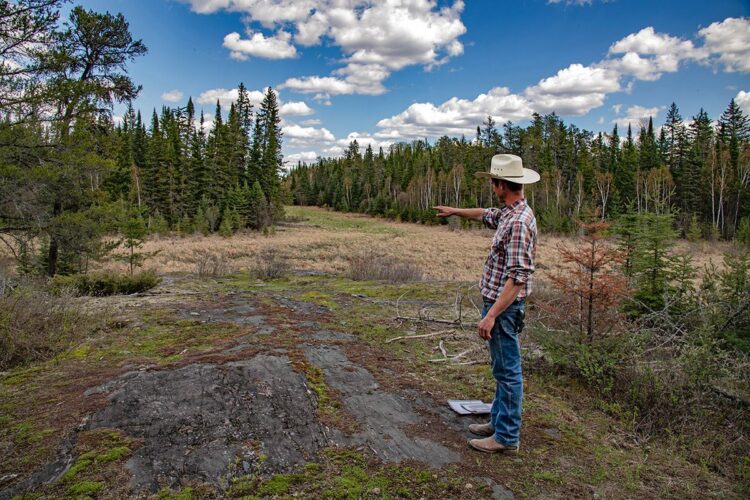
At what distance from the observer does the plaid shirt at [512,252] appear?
3.34 metres

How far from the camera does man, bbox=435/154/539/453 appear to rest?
3354 millimetres

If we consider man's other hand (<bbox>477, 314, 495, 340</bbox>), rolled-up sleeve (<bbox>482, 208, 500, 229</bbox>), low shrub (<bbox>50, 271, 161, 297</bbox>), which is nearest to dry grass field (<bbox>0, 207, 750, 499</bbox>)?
man's other hand (<bbox>477, 314, 495, 340</bbox>)

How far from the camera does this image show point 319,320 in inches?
312

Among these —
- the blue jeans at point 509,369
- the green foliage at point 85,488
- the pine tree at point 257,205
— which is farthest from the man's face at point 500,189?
the pine tree at point 257,205

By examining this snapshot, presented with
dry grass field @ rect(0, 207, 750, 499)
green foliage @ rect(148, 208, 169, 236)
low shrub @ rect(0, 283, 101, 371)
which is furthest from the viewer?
green foliage @ rect(148, 208, 169, 236)

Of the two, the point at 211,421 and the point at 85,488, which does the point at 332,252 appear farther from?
the point at 85,488

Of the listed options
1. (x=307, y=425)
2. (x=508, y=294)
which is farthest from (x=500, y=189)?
(x=307, y=425)

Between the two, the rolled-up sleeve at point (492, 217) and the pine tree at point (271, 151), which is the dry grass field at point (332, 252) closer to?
the pine tree at point (271, 151)

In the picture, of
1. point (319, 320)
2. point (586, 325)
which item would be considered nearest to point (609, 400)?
point (586, 325)

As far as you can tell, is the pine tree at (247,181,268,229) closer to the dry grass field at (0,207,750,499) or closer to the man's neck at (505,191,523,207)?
the dry grass field at (0,207,750,499)

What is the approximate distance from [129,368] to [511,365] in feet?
13.0

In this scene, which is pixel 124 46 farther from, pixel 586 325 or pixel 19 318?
pixel 586 325

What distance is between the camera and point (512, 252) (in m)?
3.38

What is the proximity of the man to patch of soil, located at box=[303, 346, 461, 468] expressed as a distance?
1.34 ft
